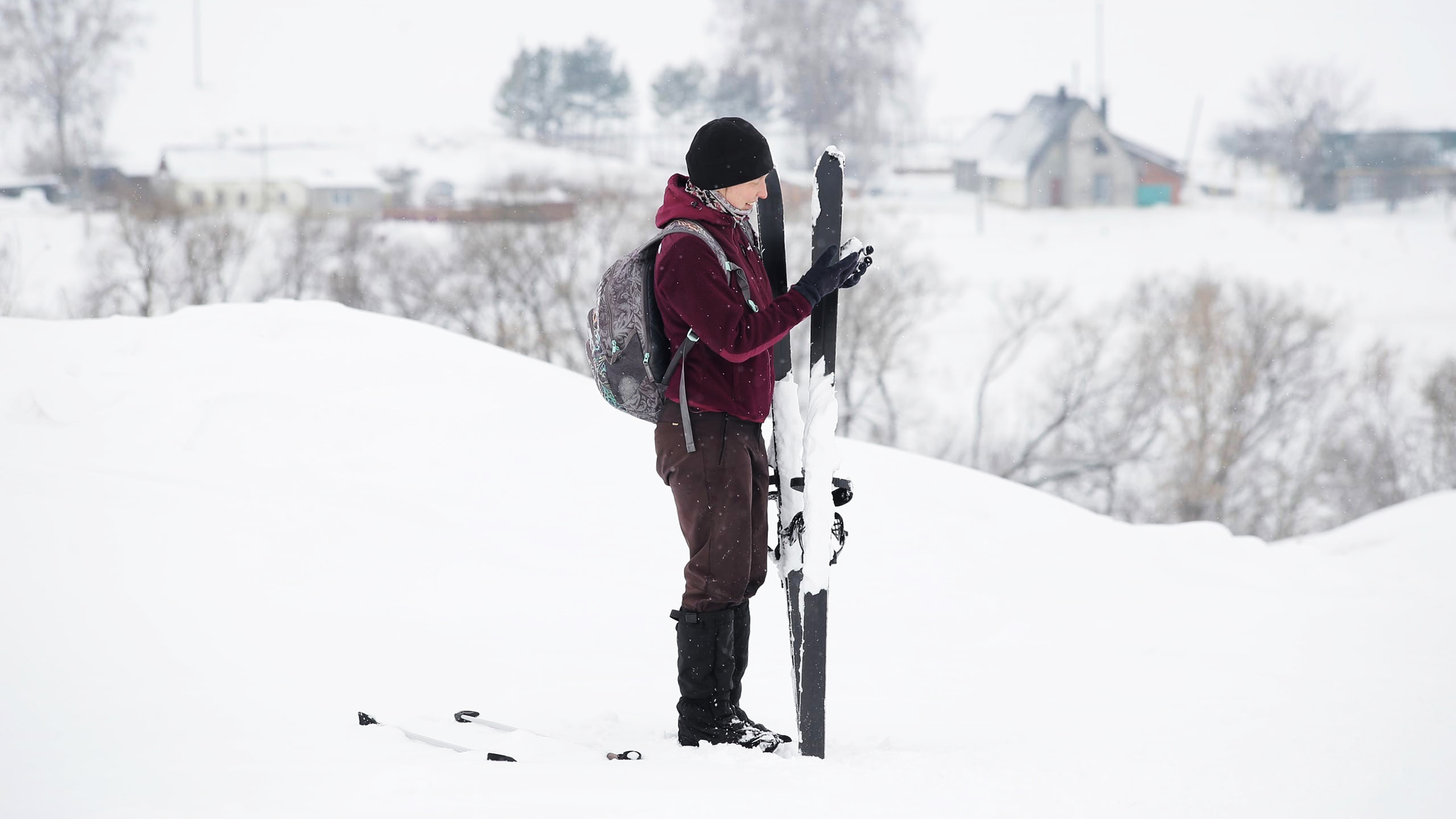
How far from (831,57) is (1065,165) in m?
8.35

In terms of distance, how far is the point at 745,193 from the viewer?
2209 millimetres

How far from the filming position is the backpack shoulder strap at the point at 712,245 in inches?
83.3

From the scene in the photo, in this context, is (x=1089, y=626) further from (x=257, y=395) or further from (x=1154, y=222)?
(x=1154, y=222)

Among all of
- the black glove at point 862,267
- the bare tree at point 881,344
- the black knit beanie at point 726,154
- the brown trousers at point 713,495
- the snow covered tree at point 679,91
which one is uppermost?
the snow covered tree at point 679,91

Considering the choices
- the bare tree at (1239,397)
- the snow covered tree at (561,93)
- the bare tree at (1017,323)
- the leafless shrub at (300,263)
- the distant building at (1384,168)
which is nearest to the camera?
the bare tree at (1239,397)

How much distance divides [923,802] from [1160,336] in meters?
21.7

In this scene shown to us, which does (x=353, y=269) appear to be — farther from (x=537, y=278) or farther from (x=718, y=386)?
(x=718, y=386)

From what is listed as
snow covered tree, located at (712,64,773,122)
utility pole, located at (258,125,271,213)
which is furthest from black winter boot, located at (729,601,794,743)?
utility pole, located at (258,125,271,213)

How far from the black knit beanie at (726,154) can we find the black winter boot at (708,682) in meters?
0.95

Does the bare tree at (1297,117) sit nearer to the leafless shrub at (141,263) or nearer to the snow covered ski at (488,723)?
the leafless shrub at (141,263)

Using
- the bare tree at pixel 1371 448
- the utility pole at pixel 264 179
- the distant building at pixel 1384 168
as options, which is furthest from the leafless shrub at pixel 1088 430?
the utility pole at pixel 264 179

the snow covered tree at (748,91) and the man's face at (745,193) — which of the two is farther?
the snow covered tree at (748,91)

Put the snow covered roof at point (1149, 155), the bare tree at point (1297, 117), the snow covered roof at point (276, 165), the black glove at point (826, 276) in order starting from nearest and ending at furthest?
the black glove at point (826, 276)
the snow covered roof at point (276, 165)
the bare tree at point (1297, 117)
the snow covered roof at point (1149, 155)

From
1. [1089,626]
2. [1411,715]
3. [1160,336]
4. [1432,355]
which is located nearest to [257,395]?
[1089,626]
